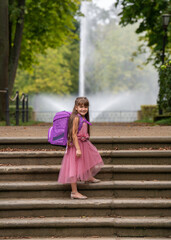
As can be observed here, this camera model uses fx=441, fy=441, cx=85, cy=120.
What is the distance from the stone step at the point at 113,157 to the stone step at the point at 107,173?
10.4 inches

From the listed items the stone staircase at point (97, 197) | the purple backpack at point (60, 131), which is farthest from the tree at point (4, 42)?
the purple backpack at point (60, 131)

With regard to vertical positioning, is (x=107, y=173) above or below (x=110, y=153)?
below

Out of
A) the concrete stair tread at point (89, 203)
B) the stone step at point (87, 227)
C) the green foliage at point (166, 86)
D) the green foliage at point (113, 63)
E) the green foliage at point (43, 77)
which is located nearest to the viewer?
the stone step at point (87, 227)

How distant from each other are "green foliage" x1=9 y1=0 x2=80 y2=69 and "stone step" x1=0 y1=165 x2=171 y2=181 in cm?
1194

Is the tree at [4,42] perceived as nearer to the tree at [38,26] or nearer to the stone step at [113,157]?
the tree at [38,26]

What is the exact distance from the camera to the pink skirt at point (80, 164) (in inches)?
221

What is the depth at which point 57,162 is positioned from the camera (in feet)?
21.2

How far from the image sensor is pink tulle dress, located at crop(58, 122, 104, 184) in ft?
18.4

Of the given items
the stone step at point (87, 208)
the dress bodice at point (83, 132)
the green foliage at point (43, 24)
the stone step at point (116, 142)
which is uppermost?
the green foliage at point (43, 24)

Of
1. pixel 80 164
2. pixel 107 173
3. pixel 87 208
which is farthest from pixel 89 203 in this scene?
pixel 107 173

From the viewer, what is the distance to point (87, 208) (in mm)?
5535

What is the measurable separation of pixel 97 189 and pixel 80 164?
1.50 ft

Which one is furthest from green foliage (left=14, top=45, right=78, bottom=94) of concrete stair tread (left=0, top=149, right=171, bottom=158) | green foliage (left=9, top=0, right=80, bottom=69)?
concrete stair tread (left=0, top=149, right=171, bottom=158)

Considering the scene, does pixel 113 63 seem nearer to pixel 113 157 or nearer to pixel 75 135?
pixel 113 157
